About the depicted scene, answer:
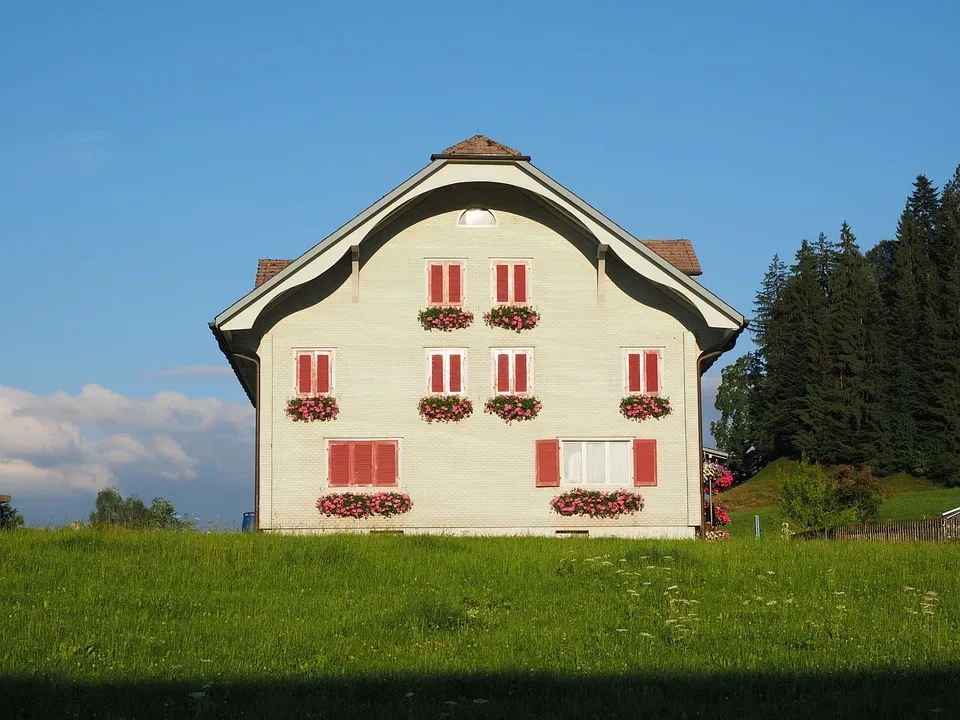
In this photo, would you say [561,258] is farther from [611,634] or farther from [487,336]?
[611,634]

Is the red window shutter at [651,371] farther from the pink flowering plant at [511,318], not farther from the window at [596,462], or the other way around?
the pink flowering plant at [511,318]

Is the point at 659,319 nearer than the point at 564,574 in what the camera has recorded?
No

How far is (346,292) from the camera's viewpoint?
33438mm

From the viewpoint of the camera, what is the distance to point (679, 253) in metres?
37.3

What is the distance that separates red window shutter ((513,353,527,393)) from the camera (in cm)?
3328

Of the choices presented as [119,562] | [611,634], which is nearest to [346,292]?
[119,562]

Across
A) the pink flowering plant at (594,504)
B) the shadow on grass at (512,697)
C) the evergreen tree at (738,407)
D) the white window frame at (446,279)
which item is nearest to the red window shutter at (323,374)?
the white window frame at (446,279)

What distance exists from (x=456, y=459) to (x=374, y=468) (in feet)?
7.08

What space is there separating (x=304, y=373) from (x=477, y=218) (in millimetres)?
6286

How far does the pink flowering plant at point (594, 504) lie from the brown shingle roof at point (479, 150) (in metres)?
8.92

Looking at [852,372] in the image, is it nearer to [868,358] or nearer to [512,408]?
[868,358]

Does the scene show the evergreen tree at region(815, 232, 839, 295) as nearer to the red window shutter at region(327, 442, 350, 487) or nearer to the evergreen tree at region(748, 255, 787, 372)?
the evergreen tree at region(748, 255, 787, 372)

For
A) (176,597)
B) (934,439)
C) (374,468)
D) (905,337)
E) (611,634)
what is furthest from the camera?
(905,337)

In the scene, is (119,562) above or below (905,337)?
below
